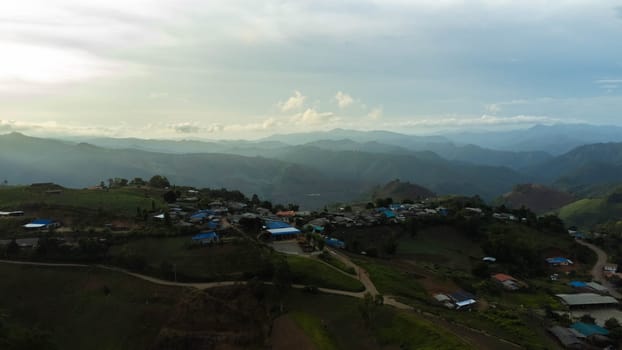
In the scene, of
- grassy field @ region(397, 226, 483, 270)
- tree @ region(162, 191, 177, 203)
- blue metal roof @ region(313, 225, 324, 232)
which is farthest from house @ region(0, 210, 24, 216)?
grassy field @ region(397, 226, 483, 270)

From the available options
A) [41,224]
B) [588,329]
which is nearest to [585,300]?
[588,329]

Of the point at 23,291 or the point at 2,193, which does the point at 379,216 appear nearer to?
the point at 23,291

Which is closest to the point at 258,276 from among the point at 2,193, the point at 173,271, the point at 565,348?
the point at 173,271

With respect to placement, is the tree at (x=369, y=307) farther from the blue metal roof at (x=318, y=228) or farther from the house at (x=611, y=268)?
the house at (x=611, y=268)

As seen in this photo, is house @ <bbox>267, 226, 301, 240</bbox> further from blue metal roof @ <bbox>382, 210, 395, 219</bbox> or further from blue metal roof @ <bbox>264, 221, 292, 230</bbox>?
blue metal roof @ <bbox>382, 210, 395, 219</bbox>

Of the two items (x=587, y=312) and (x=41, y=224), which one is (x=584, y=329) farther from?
(x=41, y=224)

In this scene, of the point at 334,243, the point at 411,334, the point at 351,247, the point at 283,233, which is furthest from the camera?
the point at 334,243
